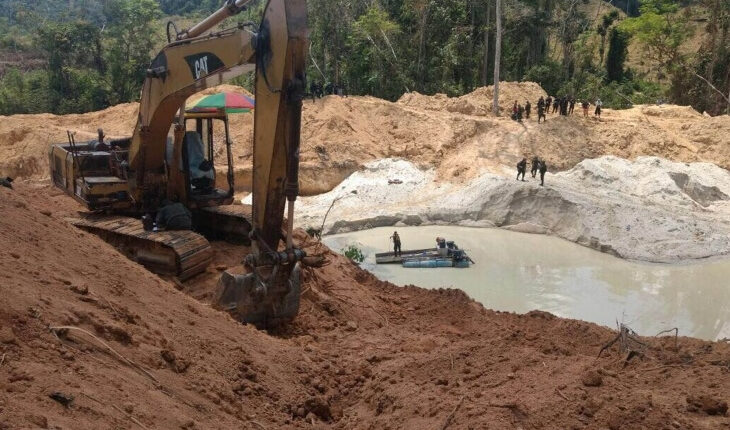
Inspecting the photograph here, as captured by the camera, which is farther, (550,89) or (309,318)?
(550,89)

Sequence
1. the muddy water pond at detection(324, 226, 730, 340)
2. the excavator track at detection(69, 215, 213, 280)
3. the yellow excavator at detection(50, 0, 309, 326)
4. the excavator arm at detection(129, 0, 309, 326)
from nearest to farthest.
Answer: the excavator arm at detection(129, 0, 309, 326)
the yellow excavator at detection(50, 0, 309, 326)
the excavator track at detection(69, 215, 213, 280)
the muddy water pond at detection(324, 226, 730, 340)

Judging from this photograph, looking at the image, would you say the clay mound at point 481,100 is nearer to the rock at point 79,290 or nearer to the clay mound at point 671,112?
the clay mound at point 671,112

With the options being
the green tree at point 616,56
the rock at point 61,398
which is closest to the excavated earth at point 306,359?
the rock at point 61,398

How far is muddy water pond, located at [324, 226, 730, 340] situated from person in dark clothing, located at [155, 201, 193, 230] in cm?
701

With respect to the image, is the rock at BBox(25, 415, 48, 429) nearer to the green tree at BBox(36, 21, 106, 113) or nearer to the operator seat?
the operator seat

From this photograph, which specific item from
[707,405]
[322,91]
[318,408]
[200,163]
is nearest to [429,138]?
[322,91]

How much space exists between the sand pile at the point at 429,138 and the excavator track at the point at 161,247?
50.9 feet

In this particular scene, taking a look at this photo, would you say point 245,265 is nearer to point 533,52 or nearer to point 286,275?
point 286,275

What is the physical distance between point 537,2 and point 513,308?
28.7 meters

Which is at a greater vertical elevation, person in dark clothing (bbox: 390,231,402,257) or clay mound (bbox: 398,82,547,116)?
clay mound (bbox: 398,82,547,116)

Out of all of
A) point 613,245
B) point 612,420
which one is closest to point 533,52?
point 613,245

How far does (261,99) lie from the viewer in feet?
22.9

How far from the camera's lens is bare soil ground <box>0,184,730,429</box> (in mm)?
4348

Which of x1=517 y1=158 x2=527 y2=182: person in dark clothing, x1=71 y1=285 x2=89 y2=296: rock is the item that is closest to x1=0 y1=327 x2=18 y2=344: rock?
x1=71 y1=285 x2=89 y2=296: rock
